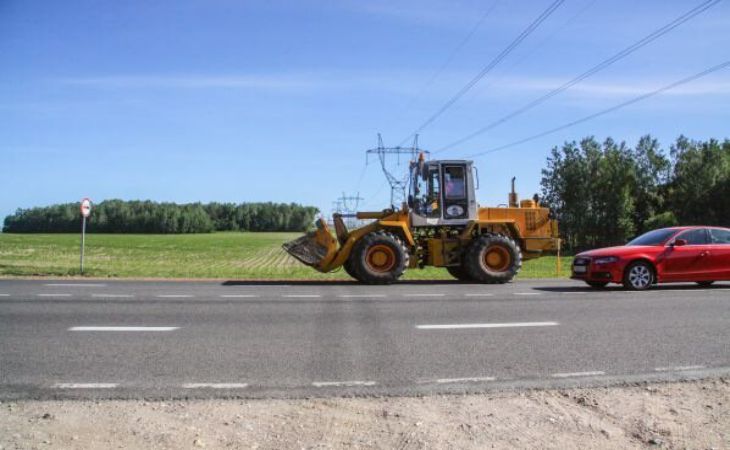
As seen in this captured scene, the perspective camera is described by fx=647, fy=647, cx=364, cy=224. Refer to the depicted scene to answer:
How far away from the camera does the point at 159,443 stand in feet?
14.3

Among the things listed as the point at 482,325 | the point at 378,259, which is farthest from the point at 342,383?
the point at 378,259

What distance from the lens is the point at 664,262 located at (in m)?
14.4

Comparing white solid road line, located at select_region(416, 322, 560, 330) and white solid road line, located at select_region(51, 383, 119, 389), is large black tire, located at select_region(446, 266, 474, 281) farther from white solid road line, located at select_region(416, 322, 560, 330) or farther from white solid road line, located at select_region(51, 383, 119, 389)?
white solid road line, located at select_region(51, 383, 119, 389)

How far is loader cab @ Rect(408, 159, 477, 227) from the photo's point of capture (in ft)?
57.1

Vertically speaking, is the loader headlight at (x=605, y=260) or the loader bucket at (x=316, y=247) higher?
the loader bucket at (x=316, y=247)

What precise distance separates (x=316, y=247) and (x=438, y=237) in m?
3.38

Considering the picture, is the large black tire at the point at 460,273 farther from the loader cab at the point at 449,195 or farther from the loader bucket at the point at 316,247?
the loader bucket at the point at 316,247

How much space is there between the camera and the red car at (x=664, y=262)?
1434 centimetres

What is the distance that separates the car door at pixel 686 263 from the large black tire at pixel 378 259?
20.1 ft

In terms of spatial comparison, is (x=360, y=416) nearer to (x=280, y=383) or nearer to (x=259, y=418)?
(x=259, y=418)

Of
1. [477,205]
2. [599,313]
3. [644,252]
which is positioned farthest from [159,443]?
[477,205]

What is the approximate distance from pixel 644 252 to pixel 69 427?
12.9 metres

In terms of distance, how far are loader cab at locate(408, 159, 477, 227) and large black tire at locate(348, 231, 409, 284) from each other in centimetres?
121

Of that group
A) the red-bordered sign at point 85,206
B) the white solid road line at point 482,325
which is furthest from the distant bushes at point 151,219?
the white solid road line at point 482,325
